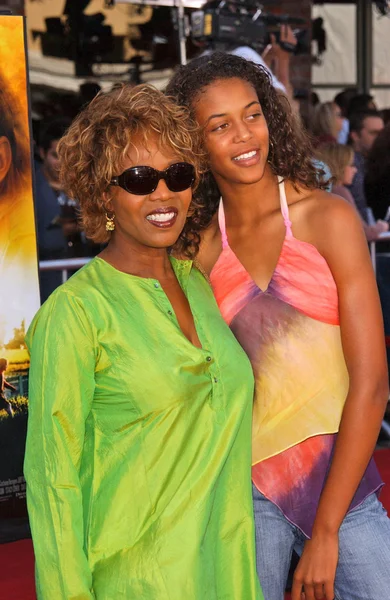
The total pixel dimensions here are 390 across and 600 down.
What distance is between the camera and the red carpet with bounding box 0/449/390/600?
375 cm

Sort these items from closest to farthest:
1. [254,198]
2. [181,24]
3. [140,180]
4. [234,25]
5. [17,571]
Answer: [140,180] < [254,198] < [17,571] < [234,25] < [181,24]

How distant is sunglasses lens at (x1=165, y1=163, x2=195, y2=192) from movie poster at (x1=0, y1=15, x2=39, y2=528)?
1657mm

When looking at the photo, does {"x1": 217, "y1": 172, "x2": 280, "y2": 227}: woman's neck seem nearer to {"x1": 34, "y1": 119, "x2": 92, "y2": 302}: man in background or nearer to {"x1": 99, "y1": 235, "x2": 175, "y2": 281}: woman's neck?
{"x1": 99, "y1": 235, "x2": 175, "y2": 281}: woman's neck

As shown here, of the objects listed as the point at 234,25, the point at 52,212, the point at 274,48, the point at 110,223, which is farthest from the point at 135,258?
the point at 274,48

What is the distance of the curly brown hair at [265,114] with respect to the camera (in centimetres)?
240

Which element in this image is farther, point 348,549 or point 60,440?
point 348,549

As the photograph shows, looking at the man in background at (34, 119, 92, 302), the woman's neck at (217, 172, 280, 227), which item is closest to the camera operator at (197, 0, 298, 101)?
the man in background at (34, 119, 92, 302)

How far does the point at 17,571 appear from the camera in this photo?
393 centimetres

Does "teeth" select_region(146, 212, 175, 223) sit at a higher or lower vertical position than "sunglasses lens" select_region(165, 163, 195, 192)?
lower

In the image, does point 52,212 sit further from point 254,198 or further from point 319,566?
point 319,566

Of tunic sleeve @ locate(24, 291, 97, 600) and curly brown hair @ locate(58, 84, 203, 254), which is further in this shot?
curly brown hair @ locate(58, 84, 203, 254)

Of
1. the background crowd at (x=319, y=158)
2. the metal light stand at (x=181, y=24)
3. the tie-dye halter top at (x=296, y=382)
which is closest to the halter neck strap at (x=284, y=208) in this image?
the tie-dye halter top at (x=296, y=382)

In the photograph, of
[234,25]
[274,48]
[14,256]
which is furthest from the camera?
[274,48]

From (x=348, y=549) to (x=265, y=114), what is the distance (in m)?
1.08
